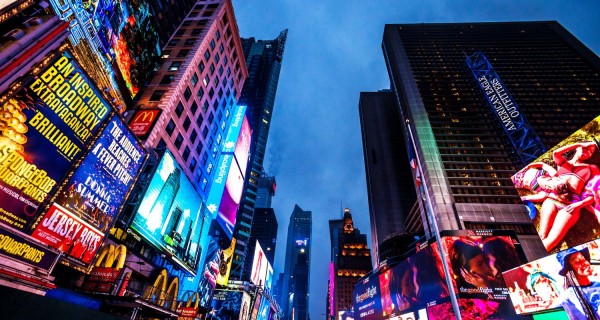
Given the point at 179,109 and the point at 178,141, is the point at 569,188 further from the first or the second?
the point at 179,109

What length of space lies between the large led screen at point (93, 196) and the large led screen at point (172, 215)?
5768 mm

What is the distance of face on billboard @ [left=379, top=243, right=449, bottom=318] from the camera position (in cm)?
3241

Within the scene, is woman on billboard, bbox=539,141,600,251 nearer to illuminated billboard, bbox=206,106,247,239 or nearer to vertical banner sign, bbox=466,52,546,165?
vertical banner sign, bbox=466,52,546,165

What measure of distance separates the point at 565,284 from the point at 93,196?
25.0m

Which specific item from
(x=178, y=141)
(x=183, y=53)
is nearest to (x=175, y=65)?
(x=183, y=53)

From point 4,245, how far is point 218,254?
3095 centimetres

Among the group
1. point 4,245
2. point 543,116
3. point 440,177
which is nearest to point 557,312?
point 4,245

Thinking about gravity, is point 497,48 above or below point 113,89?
above

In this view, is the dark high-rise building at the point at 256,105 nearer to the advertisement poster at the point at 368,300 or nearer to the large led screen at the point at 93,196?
the advertisement poster at the point at 368,300

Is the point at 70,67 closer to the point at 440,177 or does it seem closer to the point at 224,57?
the point at 224,57

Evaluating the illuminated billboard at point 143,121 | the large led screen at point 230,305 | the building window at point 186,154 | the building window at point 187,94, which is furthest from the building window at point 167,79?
the large led screen at point 230,305

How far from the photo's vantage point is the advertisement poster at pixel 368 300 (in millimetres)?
44188

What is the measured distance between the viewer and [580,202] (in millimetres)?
14750

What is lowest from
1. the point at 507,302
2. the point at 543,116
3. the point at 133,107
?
the point at 507,302
